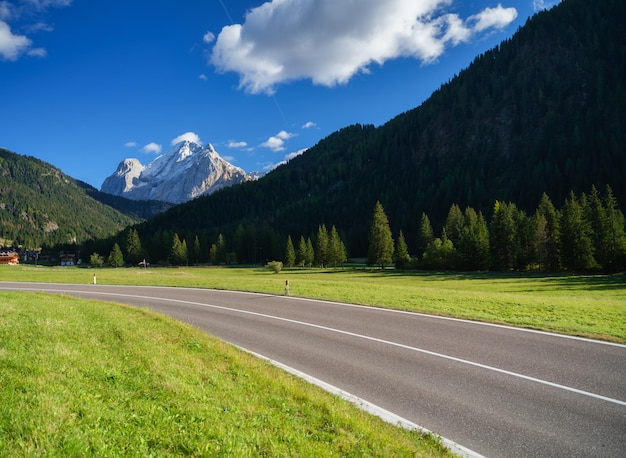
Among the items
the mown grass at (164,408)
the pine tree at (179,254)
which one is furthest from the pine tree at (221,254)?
the mown grass at (164,408)

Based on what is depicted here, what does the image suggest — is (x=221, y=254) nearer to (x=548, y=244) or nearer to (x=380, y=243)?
(x=380, y=243)

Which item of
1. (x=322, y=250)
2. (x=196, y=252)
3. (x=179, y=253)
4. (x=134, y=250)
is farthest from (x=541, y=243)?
(x=134, y=250)

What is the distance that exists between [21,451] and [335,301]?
58.3 feet

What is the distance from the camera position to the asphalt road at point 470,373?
6.07 meters

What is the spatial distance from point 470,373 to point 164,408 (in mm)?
7295

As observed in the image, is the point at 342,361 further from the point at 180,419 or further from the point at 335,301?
the point at 335,301

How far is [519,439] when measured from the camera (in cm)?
591

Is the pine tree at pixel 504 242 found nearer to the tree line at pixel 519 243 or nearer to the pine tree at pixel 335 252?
the tree line at pixel 519 243

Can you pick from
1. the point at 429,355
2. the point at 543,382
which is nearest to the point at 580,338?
the point at 543,382

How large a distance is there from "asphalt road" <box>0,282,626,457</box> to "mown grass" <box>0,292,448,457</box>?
1272mm

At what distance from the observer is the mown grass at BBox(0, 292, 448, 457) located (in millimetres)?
4656

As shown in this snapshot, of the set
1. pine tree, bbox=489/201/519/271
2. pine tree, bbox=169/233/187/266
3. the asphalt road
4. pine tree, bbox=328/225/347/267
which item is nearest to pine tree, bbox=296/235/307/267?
pine tree, bbox=328/225/347/267

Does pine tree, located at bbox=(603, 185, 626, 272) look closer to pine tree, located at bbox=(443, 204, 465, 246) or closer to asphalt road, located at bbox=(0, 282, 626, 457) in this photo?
pine tree, located at bbox=(443, 204, 465, 246)

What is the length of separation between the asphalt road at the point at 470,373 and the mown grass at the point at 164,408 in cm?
127
